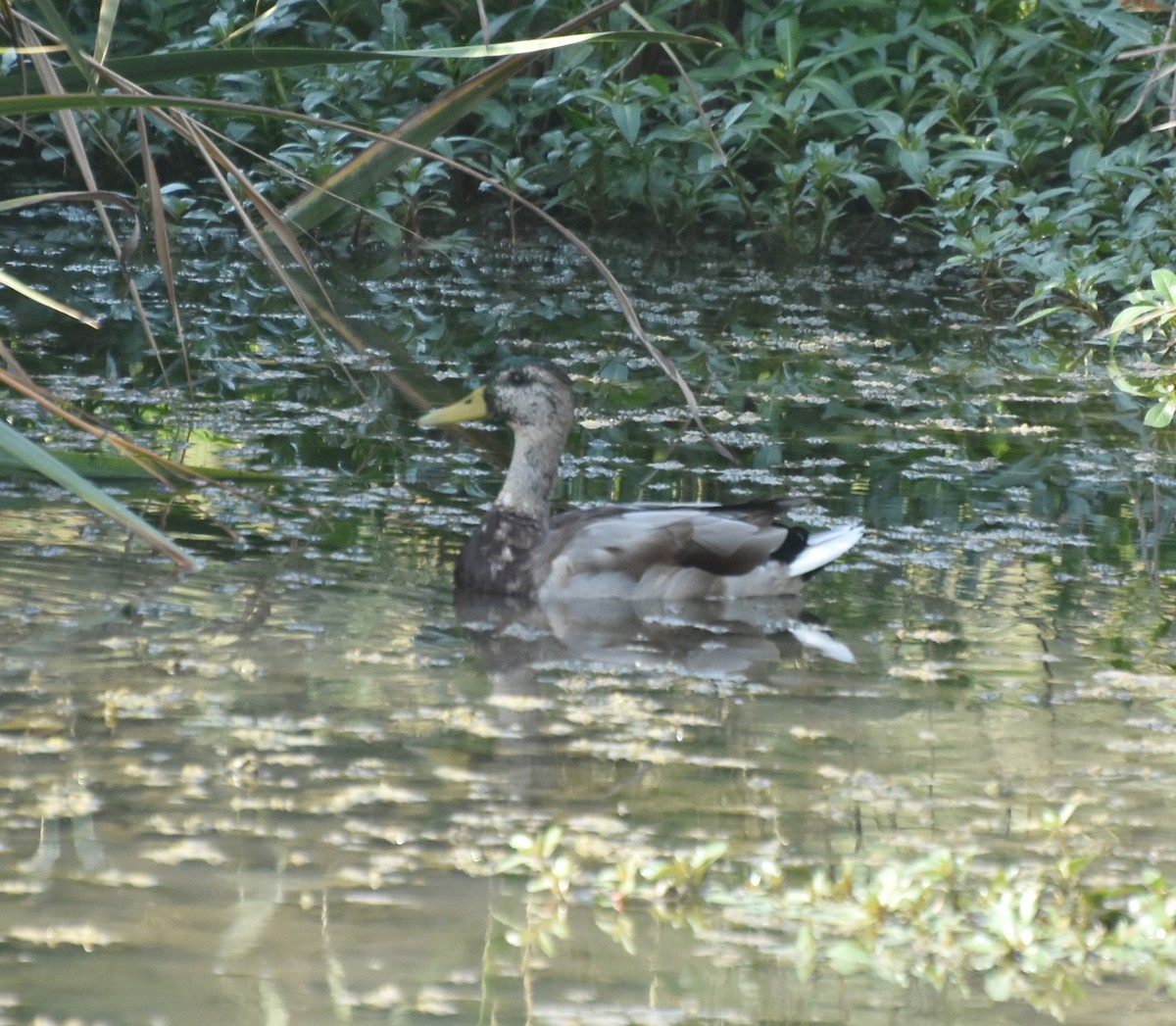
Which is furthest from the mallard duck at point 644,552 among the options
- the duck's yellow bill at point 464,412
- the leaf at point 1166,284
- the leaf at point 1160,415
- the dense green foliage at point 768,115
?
the dense green foliage at point 768,115

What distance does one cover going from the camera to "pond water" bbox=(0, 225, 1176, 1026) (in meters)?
3.32

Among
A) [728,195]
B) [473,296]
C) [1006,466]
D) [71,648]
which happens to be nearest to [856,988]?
[71,648]

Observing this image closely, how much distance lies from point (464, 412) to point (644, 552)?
3.59 feet

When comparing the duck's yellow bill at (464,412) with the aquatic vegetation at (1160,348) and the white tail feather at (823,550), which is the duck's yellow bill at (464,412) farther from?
the aquatic vegetation at (1160,348)

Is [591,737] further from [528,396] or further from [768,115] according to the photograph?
[768,115]

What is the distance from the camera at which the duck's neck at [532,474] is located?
645 cm

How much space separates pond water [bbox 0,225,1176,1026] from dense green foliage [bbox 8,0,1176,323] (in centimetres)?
377

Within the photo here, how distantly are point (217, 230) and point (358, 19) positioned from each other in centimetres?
204

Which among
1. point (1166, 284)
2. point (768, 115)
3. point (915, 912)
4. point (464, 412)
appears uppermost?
point (768, 115)

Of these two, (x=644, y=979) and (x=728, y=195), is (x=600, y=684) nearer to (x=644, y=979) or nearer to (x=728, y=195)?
(x=644, y=979)

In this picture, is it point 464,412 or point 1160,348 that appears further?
point 1160,348

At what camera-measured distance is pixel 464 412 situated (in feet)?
23.0

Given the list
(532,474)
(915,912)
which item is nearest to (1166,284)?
(532,474)

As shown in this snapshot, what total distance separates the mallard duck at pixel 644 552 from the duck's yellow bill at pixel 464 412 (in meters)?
0.59
